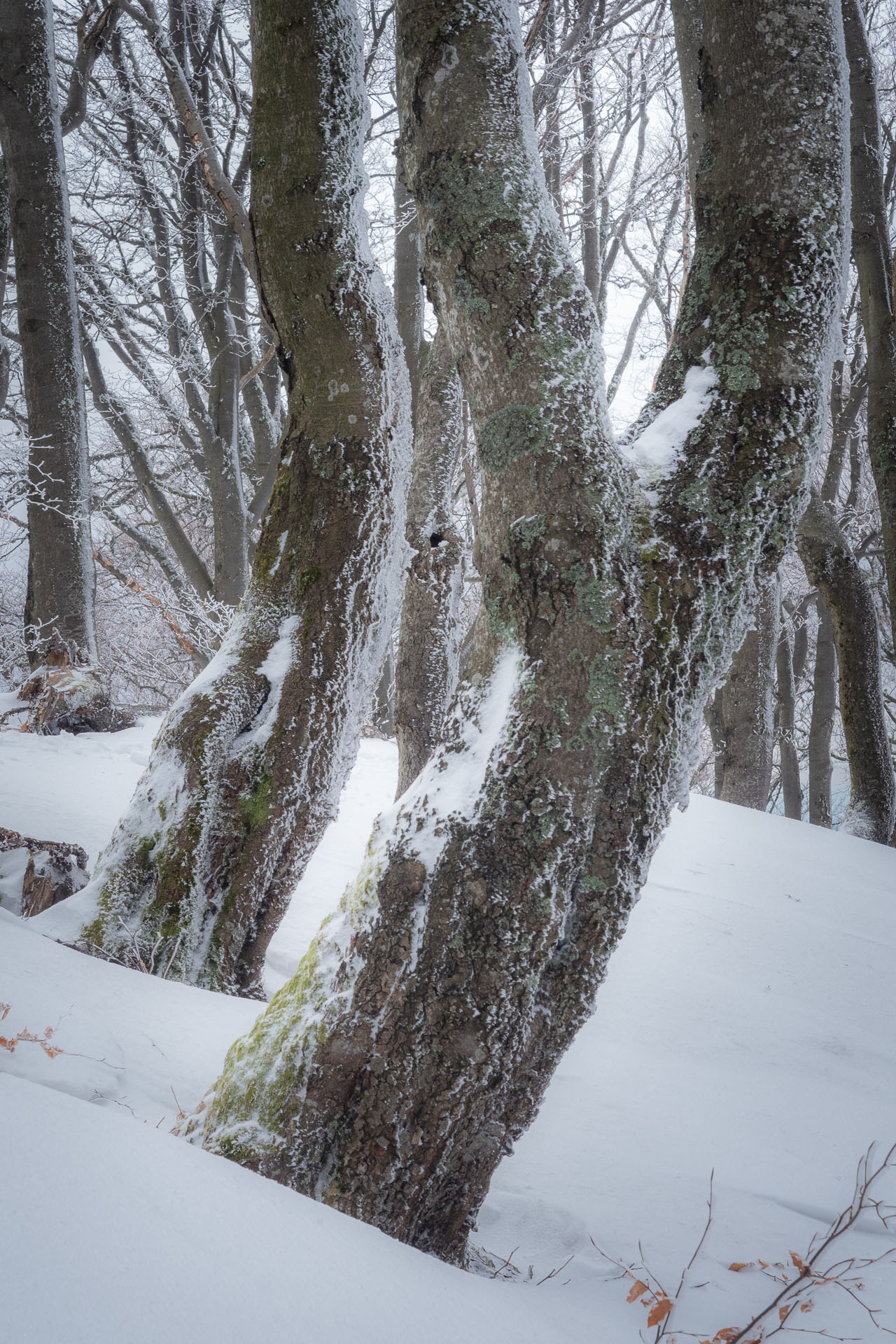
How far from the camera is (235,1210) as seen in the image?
A: 45.0 inches

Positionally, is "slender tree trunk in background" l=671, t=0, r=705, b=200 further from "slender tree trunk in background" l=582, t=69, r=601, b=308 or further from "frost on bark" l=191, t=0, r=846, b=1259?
"frost on bark" l=191, t=0, r=846, b=1259

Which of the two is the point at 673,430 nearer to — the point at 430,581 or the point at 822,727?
the point at 430,581

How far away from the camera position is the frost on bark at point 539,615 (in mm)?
1452

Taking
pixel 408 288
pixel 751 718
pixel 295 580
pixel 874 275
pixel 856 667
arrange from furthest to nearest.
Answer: pixel 408 288 → pixel 751 718 → pixel 856 667 → pixel 874 275 → pixel 295 580

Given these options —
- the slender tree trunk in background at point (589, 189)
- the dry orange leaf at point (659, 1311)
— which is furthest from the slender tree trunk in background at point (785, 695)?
the dry orange leaf at point (659, 1311)

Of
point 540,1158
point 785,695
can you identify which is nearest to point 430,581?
point 540,1158

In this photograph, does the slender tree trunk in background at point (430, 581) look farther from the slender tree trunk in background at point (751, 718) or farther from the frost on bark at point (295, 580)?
the slender tree trunk in background at point (751, 718)

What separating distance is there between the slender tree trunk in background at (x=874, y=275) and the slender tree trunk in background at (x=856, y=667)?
381mm

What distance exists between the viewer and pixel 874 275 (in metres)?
5.05

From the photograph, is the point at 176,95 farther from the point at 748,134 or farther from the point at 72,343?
the point at 748,134

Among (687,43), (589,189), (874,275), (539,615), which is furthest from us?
(589,189)

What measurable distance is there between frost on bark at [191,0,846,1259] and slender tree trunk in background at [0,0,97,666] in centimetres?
443

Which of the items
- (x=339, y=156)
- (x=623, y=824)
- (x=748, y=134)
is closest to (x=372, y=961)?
(x=623, y=824)

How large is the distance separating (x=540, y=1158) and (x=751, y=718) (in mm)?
5002
